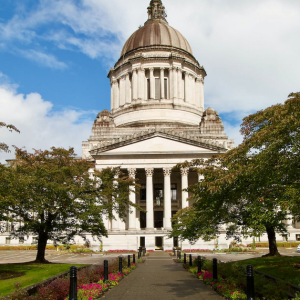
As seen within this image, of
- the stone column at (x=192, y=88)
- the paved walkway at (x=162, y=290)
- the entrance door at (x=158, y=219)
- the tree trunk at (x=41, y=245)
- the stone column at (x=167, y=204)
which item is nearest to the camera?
the paved walkway at (x=162, y=290)

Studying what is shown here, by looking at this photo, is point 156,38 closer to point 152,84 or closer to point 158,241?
point 152,84

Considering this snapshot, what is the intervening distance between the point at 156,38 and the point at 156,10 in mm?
12617

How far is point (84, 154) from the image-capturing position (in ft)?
223

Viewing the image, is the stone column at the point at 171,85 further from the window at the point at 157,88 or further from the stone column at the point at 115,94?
the stone column at the point at 115,94

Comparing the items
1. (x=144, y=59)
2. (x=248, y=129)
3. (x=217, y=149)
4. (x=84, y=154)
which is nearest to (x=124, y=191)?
(x=248, y=129)

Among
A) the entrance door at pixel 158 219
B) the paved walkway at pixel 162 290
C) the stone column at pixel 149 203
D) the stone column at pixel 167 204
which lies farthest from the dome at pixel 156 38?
the paved walkway at pixel 162 290

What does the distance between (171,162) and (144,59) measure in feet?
85.1

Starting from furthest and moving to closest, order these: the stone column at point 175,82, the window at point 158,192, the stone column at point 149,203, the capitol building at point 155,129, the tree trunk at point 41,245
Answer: the stone column at point 175,82 < the window at point 158,192 < the capitol building at point 155,129 < the stone column at point 149,203 < the tree trunk at point 41,245

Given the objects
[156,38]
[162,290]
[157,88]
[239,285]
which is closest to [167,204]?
[157,88]

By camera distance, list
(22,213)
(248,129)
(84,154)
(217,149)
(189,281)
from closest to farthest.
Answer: (189,281) < (248,129) < (22,213) < (217,149) < (84,154)

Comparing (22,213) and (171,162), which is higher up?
(171,162)

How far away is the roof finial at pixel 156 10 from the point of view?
8344 centimetres

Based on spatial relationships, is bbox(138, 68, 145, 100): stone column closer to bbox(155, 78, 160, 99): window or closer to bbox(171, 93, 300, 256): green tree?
bbox(155, 78, 160, 99): window

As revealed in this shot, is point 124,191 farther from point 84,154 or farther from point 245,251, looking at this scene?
point 84,154
